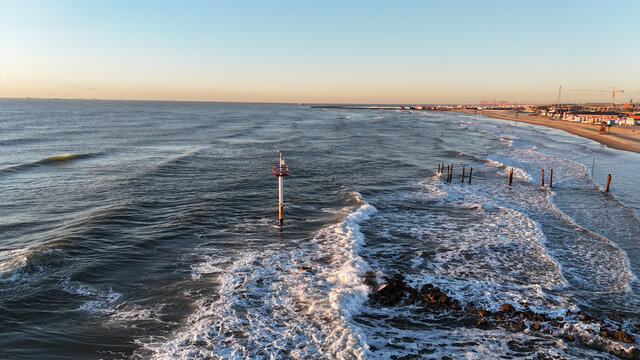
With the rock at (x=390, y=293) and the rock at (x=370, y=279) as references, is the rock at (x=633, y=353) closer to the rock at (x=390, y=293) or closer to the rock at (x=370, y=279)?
the rock at (x=390, y=293)

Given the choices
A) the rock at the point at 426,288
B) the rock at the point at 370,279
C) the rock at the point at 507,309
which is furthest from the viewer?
the rock at the point at 370,279

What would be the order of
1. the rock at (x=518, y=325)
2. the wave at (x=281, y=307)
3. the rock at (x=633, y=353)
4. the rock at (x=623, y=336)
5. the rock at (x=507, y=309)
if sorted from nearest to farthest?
the rock at (x=633, y=353), the wave at (x=281, y=307), the rock at (x=623, y=336), the rock at (x=518, y=325), the rock at (x=507, y=309)

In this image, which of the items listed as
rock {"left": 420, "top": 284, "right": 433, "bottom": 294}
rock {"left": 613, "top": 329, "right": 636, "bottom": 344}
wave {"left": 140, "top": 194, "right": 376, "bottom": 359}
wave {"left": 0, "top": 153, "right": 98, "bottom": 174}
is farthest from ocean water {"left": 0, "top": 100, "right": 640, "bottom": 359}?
wave {"left": 0, "top": 153, "right": 98, "bottom": 174}

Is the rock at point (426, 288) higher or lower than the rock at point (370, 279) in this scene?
higher

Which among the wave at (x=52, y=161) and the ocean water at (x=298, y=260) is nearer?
the ocean water at (x=298, y=260)

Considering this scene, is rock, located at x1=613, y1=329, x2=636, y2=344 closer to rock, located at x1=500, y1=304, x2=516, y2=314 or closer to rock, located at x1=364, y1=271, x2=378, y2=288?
rock, located at x1=500, y1=304, x2=516, y2=314

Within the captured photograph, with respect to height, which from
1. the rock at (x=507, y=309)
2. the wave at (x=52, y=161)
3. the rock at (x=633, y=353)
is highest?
the wave at (x=52, y=161)

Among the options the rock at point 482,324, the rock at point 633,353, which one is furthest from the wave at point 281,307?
the rock at point 633,353

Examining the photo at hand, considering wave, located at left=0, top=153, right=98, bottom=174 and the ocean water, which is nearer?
the ocean water
